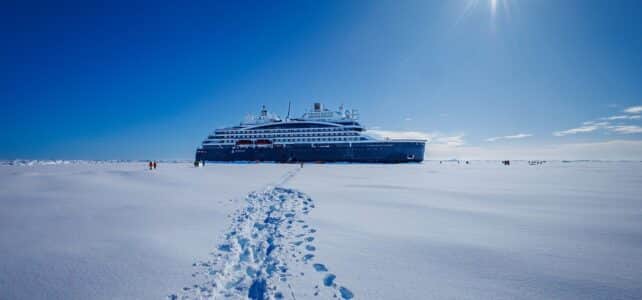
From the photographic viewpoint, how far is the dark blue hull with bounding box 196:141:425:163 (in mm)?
36188

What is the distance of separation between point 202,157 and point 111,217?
41.6 meters

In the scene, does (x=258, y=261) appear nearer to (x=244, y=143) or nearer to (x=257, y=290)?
(x=257, y=290)

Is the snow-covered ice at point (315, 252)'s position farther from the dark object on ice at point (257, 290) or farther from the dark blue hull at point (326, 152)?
the dark blue hull at point (326, 152)

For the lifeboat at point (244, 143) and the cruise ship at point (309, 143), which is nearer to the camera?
the cruise ship at point (309, 143)

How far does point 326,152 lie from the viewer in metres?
38.1

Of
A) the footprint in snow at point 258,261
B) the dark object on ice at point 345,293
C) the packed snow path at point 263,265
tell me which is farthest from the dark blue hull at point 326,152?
the dark object on ice at point 345,293

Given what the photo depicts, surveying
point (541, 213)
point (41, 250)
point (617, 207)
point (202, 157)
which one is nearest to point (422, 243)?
point (541, 213)

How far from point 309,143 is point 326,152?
3.19 m

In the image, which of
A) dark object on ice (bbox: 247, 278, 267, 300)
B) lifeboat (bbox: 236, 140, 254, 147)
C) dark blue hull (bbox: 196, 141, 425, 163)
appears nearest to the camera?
dark object on ice (bbox: 247, 278, 267, 300)

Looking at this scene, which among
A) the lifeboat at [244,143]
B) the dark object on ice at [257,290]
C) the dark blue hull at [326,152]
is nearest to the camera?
the dark object on ice at [257,290]

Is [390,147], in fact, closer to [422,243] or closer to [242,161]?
[242,161]

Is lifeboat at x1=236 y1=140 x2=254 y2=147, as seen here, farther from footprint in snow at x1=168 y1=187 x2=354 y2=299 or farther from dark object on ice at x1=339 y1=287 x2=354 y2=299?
dark object on ice at x1=339 y1=287 x2=354 y2=299

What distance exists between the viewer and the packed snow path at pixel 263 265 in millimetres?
2092

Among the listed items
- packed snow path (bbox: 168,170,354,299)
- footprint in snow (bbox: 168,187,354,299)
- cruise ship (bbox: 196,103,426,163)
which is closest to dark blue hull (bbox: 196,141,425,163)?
cruise ship (bbox: 196,103,426,163)
